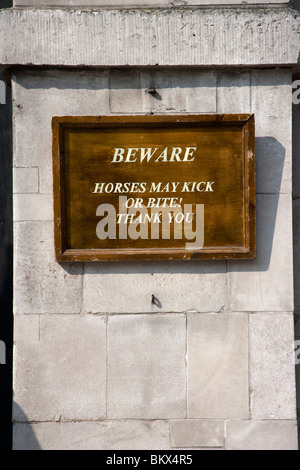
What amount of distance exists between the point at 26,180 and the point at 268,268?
7.96 ft

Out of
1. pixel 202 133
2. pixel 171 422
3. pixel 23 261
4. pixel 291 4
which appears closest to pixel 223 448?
pixel 171 422

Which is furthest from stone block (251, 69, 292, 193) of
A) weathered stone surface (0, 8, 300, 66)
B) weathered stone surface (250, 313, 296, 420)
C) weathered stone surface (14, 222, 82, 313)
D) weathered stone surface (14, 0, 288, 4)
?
weathered stone surface (14, 222, 82, 313)

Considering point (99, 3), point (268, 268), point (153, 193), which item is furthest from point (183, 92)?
point (268, 268)

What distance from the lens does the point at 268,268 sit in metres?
4.56

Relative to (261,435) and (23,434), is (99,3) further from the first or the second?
(261,435)

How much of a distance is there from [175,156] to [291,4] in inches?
78.0

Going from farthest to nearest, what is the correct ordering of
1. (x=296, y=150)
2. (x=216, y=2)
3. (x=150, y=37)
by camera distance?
(x=296, y=150) < (x=216, y=2) < (x=150, y=37)

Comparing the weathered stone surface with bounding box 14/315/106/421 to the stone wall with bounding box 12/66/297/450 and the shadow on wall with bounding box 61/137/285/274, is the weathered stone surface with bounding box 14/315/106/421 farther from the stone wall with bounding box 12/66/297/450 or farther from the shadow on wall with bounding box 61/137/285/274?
the shadow on wall with bounding box 61/137/285/274

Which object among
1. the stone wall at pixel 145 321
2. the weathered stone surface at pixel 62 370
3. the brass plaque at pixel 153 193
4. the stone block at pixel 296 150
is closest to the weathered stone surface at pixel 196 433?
the stone wall at pixel 145 321

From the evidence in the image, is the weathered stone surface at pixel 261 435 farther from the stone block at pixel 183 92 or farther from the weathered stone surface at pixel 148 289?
the stone block at pixel 183 92

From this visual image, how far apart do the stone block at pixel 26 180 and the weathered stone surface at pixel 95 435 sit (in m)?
2.21

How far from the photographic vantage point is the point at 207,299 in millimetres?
4547

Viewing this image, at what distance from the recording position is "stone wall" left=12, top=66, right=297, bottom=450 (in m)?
4.52
